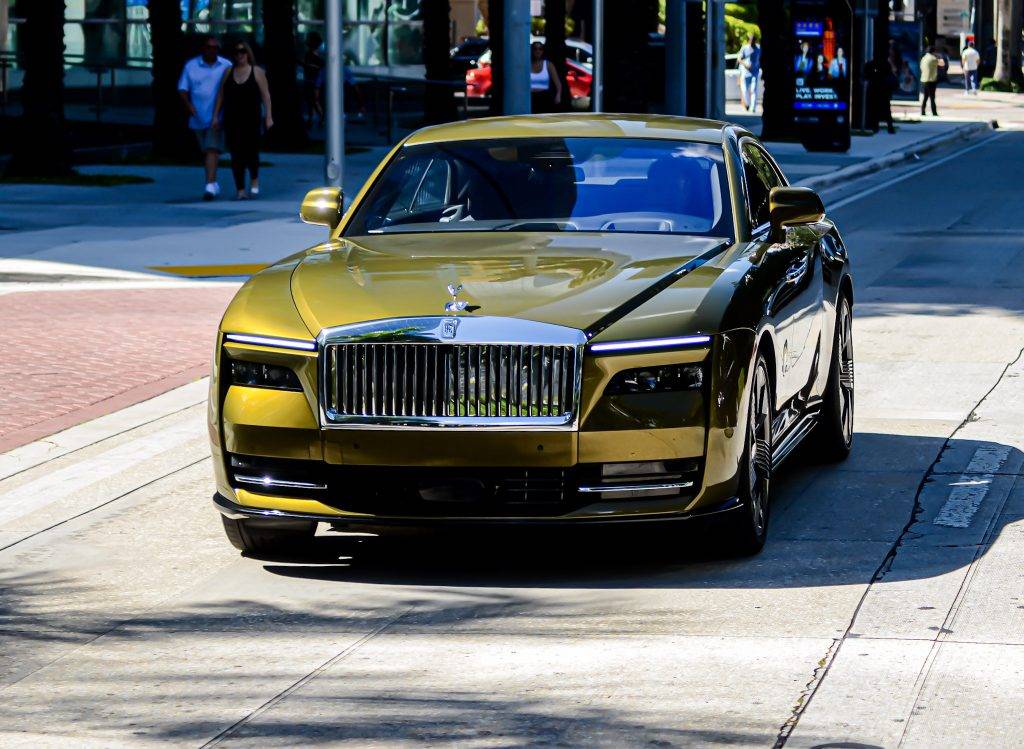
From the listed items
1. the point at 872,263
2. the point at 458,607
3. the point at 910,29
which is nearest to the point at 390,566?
the point at 458,607

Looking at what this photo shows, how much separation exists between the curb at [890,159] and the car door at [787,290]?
1500 centimetres

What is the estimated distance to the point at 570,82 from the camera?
4816cm

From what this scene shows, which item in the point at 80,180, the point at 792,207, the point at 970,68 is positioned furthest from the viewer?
the point at 970,68

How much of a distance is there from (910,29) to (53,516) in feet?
166

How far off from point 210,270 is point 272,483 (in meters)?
11.0

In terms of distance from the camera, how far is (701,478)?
6.84 metres

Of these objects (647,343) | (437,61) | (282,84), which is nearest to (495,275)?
(647,343)

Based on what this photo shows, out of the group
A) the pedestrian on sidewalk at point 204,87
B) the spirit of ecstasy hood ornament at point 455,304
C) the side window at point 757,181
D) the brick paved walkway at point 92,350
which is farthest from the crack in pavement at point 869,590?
the pedestrian on sidewalk at point 204,87

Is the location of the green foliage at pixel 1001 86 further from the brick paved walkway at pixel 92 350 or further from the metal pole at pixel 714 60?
the brick paved walkway at pixel 92 350

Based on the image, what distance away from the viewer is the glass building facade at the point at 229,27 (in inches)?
1502

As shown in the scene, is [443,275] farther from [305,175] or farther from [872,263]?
[305,175]

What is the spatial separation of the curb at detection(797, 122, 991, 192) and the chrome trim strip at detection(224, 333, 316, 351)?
56.5ft

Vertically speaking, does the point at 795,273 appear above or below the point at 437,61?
below

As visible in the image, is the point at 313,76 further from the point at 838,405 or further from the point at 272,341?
the point at 272,341
